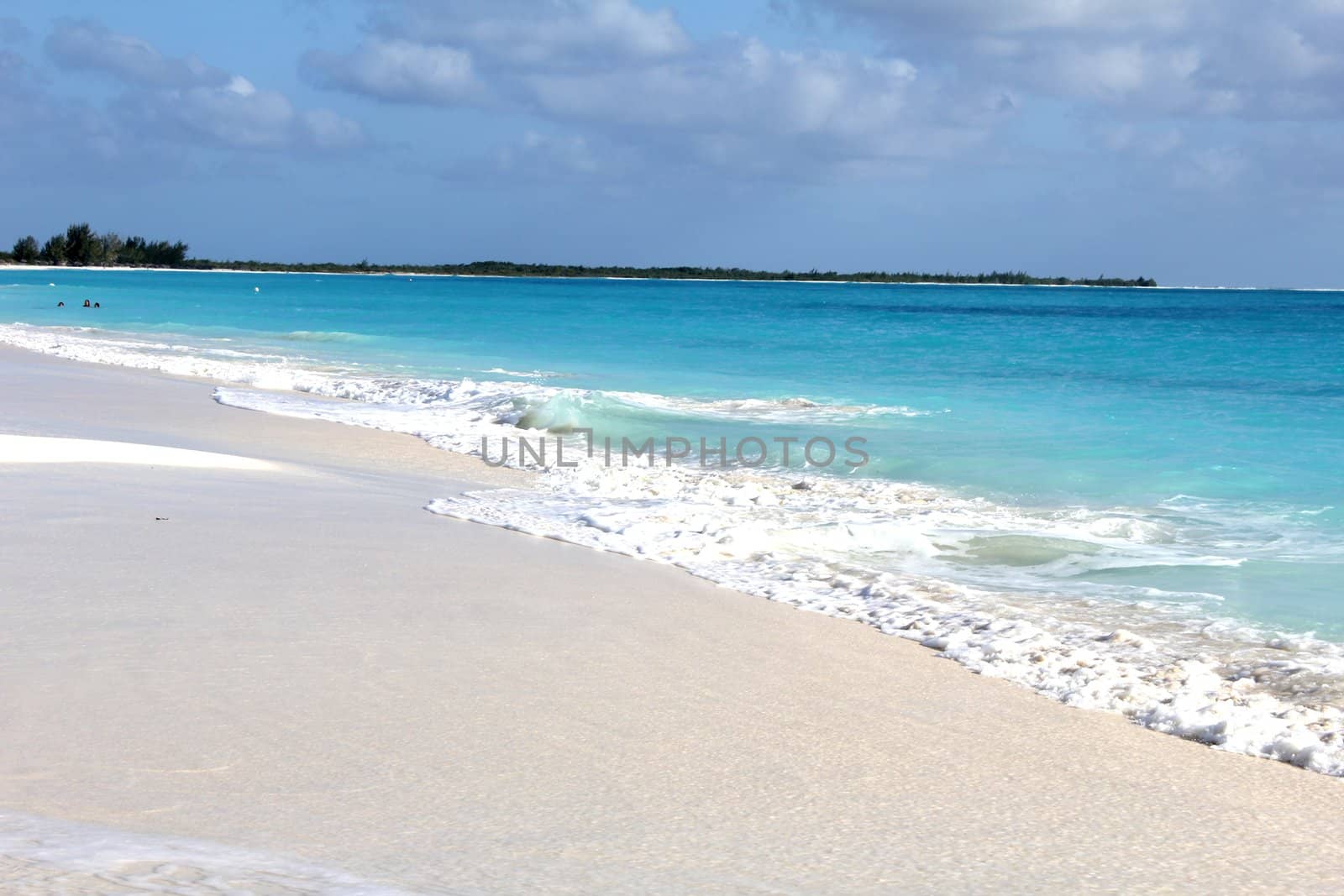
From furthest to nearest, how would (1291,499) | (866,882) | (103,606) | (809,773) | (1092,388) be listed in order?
(1092,388)
(1291,499)
(103,606)
(809,773)
(866,882)

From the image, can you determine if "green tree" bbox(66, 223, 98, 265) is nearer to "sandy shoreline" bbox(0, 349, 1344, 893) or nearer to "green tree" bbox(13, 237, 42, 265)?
"green tree" bbox(13, 237, 42, 265)

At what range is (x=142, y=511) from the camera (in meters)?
6.60

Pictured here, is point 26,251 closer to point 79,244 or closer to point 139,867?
point 79,244

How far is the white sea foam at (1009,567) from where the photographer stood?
183 inches

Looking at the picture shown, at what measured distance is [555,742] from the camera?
3.58 metres

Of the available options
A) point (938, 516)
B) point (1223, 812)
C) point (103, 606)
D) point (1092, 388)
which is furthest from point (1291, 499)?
point (1092, 388)

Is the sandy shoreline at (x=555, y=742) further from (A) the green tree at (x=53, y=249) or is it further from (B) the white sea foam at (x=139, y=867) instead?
(A) the green tree at (x=53, y=249)

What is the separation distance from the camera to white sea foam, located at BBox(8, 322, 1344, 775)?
4648 mm

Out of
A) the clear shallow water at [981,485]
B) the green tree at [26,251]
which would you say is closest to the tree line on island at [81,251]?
the green tree at [26,251]

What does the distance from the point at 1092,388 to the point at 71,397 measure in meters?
16.2

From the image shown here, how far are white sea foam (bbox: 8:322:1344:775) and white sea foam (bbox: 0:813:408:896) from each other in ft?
10.1

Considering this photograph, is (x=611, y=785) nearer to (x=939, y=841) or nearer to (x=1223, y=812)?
(x=939, y=841)

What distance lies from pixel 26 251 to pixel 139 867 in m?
130

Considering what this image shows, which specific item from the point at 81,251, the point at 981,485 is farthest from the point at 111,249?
the point at 981,485
